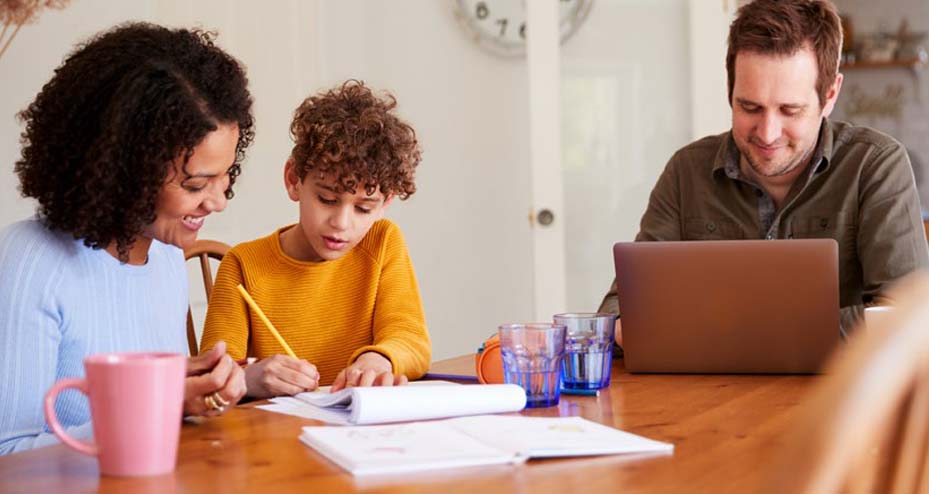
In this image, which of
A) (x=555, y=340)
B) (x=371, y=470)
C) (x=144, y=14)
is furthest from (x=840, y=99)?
(x=371, y=470)

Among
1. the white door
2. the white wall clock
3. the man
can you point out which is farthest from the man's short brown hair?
the white wall clock

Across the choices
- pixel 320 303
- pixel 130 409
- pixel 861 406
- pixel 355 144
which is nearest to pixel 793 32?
pixel 355 144

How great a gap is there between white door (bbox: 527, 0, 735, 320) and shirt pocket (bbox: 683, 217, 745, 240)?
155cm

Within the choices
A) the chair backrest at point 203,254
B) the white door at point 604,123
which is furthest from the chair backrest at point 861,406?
the white door at point 604,123

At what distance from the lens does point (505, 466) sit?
0.95 metres

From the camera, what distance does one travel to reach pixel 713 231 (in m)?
2.04

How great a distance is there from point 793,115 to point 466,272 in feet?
7.94

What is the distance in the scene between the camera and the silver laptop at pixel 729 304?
57.0 inches

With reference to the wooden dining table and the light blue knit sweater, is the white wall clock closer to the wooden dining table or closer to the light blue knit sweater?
the light blue knit sweater

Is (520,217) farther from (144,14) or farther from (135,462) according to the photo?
(135,462)

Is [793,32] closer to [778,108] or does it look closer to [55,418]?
[778,108]

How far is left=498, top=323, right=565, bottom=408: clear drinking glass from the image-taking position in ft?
4.14

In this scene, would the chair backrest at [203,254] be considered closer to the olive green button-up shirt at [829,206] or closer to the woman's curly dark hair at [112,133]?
the woman's curly dark hair at [112,133]

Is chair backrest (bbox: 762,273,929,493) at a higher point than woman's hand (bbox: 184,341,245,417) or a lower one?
higher
